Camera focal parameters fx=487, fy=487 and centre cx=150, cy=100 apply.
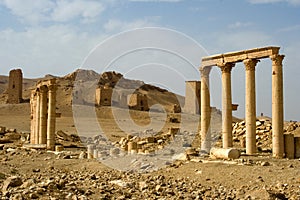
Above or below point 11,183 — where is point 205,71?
above

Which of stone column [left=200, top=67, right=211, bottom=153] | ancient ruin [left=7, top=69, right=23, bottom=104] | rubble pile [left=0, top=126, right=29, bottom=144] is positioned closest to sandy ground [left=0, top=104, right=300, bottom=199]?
stone column [left=200, top=67, right=211, bottom=153]

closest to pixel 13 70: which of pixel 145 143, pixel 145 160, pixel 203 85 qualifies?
pixel 145 143

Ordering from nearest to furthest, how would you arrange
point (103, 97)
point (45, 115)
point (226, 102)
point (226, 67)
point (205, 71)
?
point (226, 67)
point (226, 102)
point (205, 71)
point (45, 115)
point (103, 97)

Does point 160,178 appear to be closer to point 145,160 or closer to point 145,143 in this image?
point 145,160

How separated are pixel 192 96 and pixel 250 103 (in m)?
39.2

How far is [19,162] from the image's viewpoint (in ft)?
83.1

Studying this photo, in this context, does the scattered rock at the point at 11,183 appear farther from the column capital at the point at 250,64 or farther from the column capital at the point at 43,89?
the column capital at the point at 43,89

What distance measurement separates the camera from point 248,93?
2616 cm

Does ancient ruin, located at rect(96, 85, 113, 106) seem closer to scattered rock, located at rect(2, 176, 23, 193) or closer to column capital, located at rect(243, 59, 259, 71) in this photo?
column capital, located at rect(243, 59, 259, 71)

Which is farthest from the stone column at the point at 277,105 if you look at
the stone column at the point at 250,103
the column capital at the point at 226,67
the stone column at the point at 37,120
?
the stone column at the point at 37,120

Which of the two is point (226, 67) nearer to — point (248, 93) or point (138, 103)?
Result: point (248, 93)

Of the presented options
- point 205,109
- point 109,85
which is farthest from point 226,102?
point 109,85

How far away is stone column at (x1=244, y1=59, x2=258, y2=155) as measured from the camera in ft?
85.3

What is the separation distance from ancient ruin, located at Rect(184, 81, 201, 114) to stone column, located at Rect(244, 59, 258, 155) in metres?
34.3
